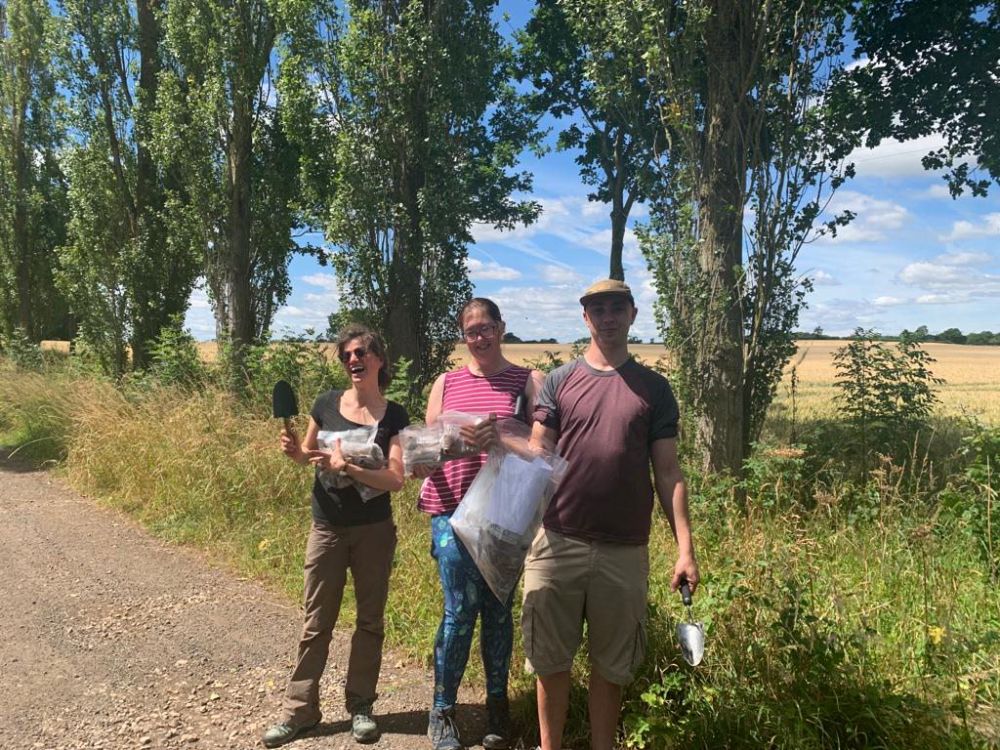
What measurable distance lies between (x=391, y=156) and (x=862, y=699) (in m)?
8.97

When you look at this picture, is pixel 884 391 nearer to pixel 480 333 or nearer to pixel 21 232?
pixel 480 333

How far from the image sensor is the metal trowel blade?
7.97 feet

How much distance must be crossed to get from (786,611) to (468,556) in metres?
1.32

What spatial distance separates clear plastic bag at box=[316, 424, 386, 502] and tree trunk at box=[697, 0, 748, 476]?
4.13 meters

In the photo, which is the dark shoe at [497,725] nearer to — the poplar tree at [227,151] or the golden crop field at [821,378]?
the golden crop field at [821,378]

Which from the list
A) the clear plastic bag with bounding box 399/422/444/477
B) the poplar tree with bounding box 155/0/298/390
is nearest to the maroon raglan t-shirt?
the clear plastic bag with bounding box 399/422/444/477

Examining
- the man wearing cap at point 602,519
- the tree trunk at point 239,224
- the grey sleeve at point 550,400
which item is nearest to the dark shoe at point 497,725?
the man wearing cap at point 602,519

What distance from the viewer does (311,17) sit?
9922 millimetres

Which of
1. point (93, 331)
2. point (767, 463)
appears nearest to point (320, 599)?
point (767, 463)

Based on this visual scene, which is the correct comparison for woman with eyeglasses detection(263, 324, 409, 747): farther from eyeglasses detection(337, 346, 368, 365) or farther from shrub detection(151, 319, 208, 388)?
shrub detection(151, 319, 208, 388)

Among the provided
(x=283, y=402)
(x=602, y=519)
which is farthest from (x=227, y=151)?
(x=602, y=519)

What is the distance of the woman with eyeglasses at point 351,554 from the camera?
3080 millimetres

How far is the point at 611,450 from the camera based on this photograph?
2.51 m

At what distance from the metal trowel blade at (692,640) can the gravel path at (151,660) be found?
1.21 m
